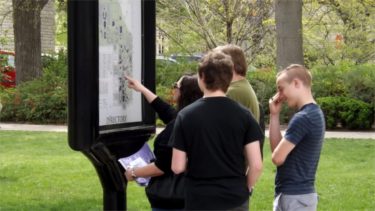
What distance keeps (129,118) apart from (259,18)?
→ 17960mm

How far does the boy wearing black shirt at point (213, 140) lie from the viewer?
4.05m

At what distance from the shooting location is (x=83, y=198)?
28.1 ft

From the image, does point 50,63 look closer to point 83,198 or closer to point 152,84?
point 83,198

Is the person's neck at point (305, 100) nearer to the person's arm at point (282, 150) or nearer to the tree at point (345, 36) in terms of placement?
the person's arm at point (282, 150)

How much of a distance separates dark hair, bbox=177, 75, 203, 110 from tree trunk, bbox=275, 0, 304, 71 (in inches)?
458

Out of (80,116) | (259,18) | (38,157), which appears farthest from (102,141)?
(259,18)

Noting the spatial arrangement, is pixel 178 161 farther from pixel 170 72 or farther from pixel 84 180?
pixel 170 72

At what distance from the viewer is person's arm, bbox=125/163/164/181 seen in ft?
14.6

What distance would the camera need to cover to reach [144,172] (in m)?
4.45

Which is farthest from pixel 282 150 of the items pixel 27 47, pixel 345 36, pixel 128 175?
pixel 345 36

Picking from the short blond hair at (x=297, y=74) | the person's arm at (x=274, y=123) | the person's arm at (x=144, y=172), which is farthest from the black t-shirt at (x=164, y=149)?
the short blond hair at (x=297, y=74)

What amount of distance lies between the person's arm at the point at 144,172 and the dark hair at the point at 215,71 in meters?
0.66

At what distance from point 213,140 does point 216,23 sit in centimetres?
1828

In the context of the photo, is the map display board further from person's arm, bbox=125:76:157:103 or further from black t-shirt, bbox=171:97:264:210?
black t-shirt, bbox=171:97:264:210
